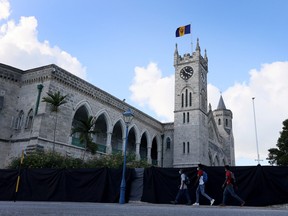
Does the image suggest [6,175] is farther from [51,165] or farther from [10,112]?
[10,112]

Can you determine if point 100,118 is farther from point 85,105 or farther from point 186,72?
point 186,72

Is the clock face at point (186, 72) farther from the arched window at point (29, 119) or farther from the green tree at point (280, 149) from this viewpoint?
the arched window at point (29, 119)

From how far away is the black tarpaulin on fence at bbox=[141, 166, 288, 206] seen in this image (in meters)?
10.2

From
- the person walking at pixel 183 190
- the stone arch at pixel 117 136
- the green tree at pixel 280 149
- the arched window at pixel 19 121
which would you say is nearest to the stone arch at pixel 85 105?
the arched window at pixel 19 121

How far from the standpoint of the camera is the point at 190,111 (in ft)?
120

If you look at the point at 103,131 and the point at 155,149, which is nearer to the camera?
the point at 103,131

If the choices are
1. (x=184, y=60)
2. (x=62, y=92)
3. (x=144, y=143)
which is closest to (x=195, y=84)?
(x=184, y=60)

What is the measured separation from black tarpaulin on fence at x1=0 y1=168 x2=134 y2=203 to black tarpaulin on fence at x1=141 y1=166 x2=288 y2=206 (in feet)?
4.18

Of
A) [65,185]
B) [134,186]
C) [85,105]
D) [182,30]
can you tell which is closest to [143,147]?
[85,105]

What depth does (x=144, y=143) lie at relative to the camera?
38.8 metres

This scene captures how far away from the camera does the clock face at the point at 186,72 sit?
38.3 meters

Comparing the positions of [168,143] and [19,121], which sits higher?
[168,143]

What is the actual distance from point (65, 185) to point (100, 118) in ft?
53.9

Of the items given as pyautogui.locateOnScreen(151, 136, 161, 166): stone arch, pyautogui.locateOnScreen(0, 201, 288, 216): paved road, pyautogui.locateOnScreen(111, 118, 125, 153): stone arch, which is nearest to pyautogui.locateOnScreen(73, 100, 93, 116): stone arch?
pyautogui.locateOnScreen(111, 118, 125, 153): stone arch
